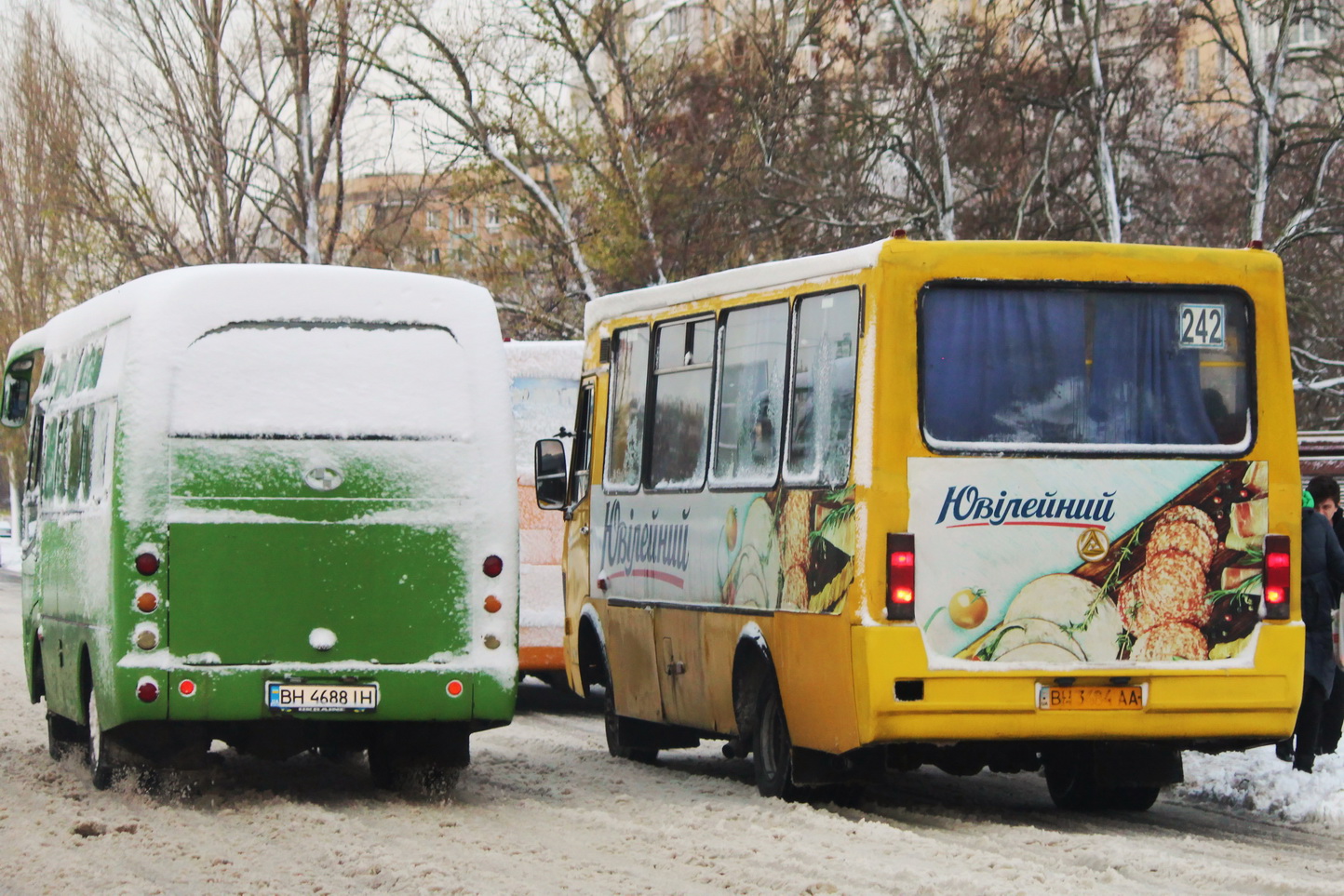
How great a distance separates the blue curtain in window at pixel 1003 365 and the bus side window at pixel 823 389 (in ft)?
1.29

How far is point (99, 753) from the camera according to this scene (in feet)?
37.7

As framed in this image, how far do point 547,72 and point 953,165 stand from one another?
6.08m

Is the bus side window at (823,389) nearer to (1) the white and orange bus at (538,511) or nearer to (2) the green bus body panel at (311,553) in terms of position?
(2) the green bus body panel at (311,553)

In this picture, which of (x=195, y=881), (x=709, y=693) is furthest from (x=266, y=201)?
(x=195, y=881)

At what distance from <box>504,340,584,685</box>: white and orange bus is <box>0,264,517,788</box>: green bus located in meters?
6.10

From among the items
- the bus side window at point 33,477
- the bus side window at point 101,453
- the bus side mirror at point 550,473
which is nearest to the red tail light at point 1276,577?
the bus side mirror at point 550,473

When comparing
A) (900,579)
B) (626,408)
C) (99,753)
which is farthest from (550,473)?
(900,579)

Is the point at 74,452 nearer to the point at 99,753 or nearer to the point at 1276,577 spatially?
the point at 99,753

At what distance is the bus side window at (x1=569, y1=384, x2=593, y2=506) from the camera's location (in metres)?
14.7

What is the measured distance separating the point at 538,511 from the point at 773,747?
6.74 metres

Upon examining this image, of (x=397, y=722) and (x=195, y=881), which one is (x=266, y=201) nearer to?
(x=397, y=722)

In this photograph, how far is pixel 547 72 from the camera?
33.0m

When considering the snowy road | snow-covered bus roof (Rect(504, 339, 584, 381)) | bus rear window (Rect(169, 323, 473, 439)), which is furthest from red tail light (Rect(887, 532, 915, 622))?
snow-covered bus roof (Rect(504, 339, 584, 381))

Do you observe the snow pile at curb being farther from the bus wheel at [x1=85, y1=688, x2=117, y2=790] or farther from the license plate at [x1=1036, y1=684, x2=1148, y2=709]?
the bus wheel at [x1=85, y1=688, x2=117, y2=790]
